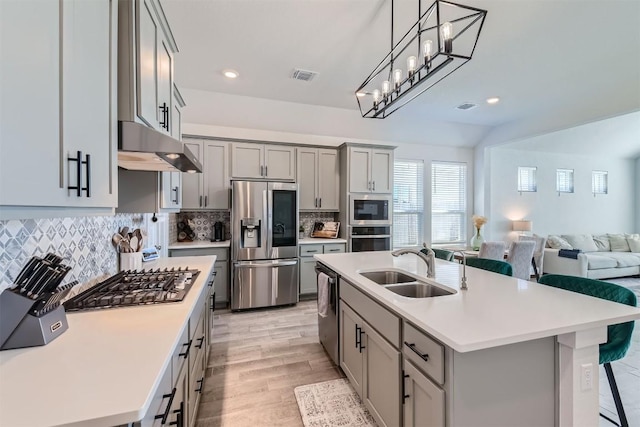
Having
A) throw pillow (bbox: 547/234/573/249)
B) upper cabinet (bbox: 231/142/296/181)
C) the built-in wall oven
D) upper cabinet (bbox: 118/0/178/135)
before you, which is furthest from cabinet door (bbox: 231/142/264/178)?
throw pillow (bbox: 547/234/573/249)

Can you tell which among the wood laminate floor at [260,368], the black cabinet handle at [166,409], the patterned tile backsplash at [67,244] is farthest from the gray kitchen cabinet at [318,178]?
the black cabinet handle at [166,409]

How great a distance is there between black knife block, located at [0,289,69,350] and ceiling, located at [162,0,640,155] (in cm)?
239

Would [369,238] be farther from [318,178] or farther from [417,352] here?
[417,352]

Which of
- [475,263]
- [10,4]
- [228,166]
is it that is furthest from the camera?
[228,166]

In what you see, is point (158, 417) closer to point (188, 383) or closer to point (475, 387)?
point (188, 383)

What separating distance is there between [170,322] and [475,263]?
8.36 ft

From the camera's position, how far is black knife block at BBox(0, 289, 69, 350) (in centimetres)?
94

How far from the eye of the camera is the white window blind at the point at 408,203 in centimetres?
532

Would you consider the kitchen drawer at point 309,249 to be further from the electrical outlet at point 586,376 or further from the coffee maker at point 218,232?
the electrical outlet at point 586,376

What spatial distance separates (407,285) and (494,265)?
1.06 metres

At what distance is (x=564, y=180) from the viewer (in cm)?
657

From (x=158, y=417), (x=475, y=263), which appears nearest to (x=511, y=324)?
(x=158, y=417)

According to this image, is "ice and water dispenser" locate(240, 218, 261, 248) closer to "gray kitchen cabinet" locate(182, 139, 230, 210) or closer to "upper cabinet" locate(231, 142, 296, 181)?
"gray kitchen cabinet" locate(182, 139, 230, 210)

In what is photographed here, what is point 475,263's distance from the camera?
2.56 meters
